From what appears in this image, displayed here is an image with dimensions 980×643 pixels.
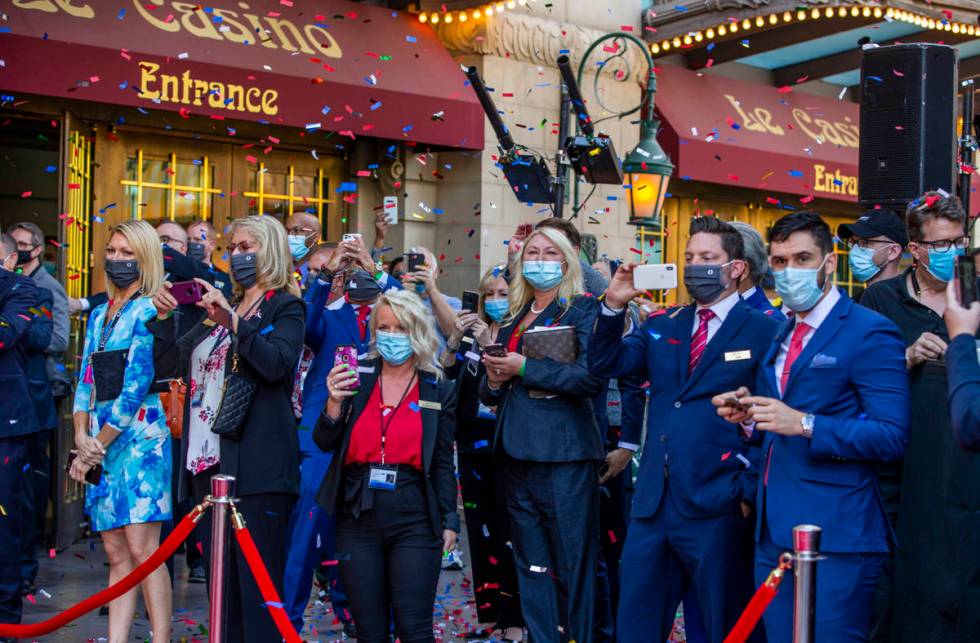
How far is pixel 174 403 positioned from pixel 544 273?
2047 millimetres

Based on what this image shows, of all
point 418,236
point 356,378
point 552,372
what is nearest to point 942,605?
point 552,372

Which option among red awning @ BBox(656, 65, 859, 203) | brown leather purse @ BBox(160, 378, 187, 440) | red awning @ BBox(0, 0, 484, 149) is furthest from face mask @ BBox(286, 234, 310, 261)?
red awning @ BBox(656, 65, 859, 203)

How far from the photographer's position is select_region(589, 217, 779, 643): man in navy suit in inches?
226

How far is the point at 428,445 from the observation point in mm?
6172

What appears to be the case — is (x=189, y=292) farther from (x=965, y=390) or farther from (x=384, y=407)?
(x=965, y=390)

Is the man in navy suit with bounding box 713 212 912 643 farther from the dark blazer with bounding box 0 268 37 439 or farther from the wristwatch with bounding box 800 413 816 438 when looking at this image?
the dark blazer with bounding box 0 268 37 439

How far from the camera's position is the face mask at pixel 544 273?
7.04 metres

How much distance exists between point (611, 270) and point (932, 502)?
142 inches

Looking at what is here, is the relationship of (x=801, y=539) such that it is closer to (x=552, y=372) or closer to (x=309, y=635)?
(x=552, y=372)

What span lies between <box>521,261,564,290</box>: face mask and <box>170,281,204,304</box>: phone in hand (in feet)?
5.63

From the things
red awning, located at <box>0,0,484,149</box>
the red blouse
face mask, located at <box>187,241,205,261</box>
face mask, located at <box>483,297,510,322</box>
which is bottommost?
the red blouse

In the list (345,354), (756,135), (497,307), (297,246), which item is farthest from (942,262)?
(756,135)

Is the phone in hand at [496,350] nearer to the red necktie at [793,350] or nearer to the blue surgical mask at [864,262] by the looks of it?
the red necktie at [793,350]

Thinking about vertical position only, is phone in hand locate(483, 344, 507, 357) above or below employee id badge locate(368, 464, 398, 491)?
above
